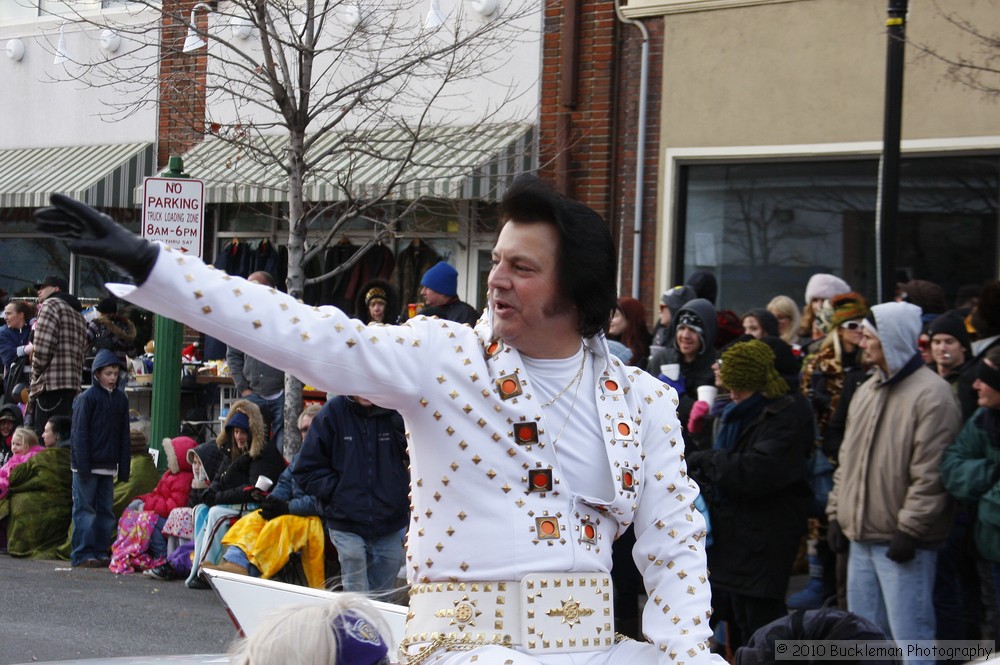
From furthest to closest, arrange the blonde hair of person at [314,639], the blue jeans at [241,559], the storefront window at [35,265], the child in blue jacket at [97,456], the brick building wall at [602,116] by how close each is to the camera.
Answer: the storefront window at [35,265] < the brick building wall at [602,116] < the child in blue jacket at [97,456] < the blue jeans at [241,559] < the blonde hair of person at [314,639]

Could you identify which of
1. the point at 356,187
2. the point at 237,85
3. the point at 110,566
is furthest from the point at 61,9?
the point at 110,566

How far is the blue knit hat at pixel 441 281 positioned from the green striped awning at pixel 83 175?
Result: 314 inches

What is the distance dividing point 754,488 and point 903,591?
862 millimetres

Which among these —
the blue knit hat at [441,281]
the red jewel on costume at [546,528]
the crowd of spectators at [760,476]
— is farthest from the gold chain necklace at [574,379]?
the blue knit hat at [441,281]

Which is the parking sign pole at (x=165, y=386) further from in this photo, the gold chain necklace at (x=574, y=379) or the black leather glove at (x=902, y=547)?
the gold chain necklace at (x=574, y=379)

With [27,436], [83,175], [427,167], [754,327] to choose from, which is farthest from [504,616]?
[83,175]

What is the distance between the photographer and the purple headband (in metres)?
2.74

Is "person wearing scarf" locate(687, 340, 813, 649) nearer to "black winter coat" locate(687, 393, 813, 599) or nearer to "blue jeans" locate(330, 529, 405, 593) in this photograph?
"black winter coat" locate(687, 393, 813, 599)

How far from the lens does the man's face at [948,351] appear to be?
761 centimetres

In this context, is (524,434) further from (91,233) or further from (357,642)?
(91,233)

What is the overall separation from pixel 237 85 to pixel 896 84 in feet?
28.9

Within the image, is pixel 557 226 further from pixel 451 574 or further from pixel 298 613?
pixel 298 613

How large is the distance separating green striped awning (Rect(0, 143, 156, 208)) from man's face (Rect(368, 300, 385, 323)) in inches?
277

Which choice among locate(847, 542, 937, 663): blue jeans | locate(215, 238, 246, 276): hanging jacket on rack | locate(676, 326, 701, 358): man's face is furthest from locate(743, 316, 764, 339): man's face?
locate(215, 238, 246, 276): hanging jacket on rack
